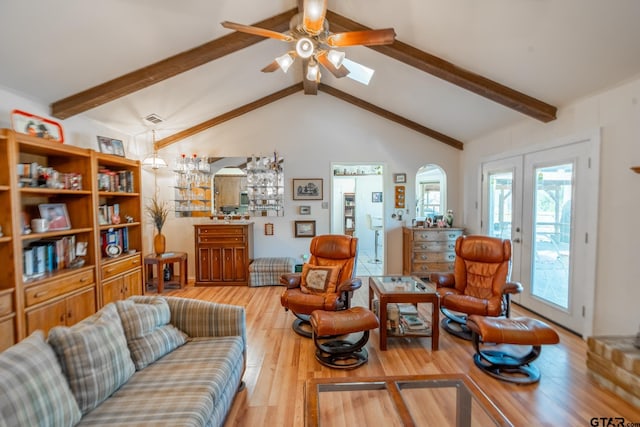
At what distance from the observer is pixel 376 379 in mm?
1676

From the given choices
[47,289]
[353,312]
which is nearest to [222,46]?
[47,289]

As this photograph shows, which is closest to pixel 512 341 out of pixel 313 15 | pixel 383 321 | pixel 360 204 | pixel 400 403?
pixel 383 321

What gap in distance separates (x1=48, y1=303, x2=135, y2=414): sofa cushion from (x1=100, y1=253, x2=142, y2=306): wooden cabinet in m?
1.55

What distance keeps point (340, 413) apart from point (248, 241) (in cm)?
325

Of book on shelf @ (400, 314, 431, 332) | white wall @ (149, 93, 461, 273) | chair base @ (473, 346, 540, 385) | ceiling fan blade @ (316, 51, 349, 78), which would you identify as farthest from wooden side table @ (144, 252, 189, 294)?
chair base @ (473, 346, 540, 385)

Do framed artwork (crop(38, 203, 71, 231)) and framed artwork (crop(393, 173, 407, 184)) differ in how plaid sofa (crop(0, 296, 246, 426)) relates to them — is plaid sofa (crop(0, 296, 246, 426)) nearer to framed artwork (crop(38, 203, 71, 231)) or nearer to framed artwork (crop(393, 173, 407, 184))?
framed artwork (crop(38, 203, 71, 231))

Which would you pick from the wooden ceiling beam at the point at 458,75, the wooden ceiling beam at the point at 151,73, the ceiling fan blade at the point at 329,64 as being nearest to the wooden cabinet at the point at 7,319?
the wooden ceiling beam at the point at 151,73

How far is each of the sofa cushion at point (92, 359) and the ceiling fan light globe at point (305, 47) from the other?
7.61 ft

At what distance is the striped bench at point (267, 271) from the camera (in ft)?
15.3

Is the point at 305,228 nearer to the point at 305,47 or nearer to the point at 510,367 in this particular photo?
the point at 305,47

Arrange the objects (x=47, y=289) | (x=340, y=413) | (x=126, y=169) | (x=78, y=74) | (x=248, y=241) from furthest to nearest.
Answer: (x=248, y=241), (x=126, y=169), (x=78, y=74), (x=47, y=289), (x=340, y=413)

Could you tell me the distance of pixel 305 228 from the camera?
5.25m

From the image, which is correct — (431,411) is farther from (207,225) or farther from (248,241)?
(207,225)

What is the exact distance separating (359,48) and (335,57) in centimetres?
119
